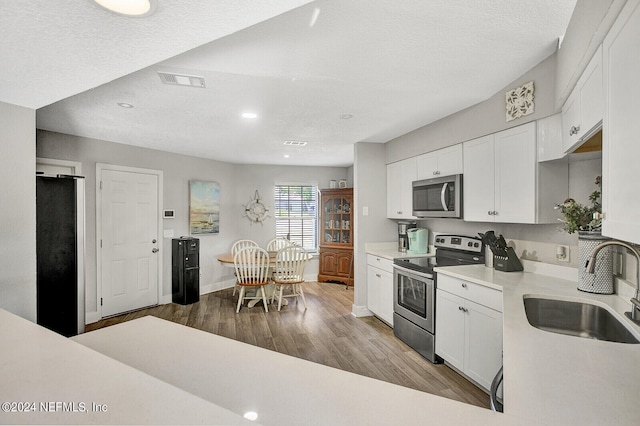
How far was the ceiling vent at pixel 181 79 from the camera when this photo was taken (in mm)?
2135

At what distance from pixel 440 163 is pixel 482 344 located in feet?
5.85

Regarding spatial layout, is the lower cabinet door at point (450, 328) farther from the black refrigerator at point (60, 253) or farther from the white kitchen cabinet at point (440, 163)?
the black refrigerator at point (60, 253)

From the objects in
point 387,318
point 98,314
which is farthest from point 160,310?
point 387,318

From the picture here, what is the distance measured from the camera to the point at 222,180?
5738 mm

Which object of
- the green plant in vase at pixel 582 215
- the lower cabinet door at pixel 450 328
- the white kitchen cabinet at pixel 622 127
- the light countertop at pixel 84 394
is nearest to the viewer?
the light countertop at pixel 84 394

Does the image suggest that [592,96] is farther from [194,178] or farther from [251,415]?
[194,178]

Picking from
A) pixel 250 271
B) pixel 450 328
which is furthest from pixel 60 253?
pixel 450 328

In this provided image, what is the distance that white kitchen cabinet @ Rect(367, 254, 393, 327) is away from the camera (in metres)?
3.61

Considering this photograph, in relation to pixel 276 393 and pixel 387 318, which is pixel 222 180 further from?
pixel 276 393

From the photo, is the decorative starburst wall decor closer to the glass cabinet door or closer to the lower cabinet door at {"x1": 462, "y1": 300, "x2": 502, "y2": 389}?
the lower cabinet door at {"x1": 462, "y1": 300, "x2": 502, "y2": 389}

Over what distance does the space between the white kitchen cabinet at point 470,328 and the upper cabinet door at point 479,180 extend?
66 centimetres

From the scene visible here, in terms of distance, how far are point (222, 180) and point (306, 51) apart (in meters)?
4.25

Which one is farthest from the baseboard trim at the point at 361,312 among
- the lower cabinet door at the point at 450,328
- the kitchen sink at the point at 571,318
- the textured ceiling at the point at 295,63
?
the kitchen sink at the point at 571,318

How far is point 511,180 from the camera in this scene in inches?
96.7
